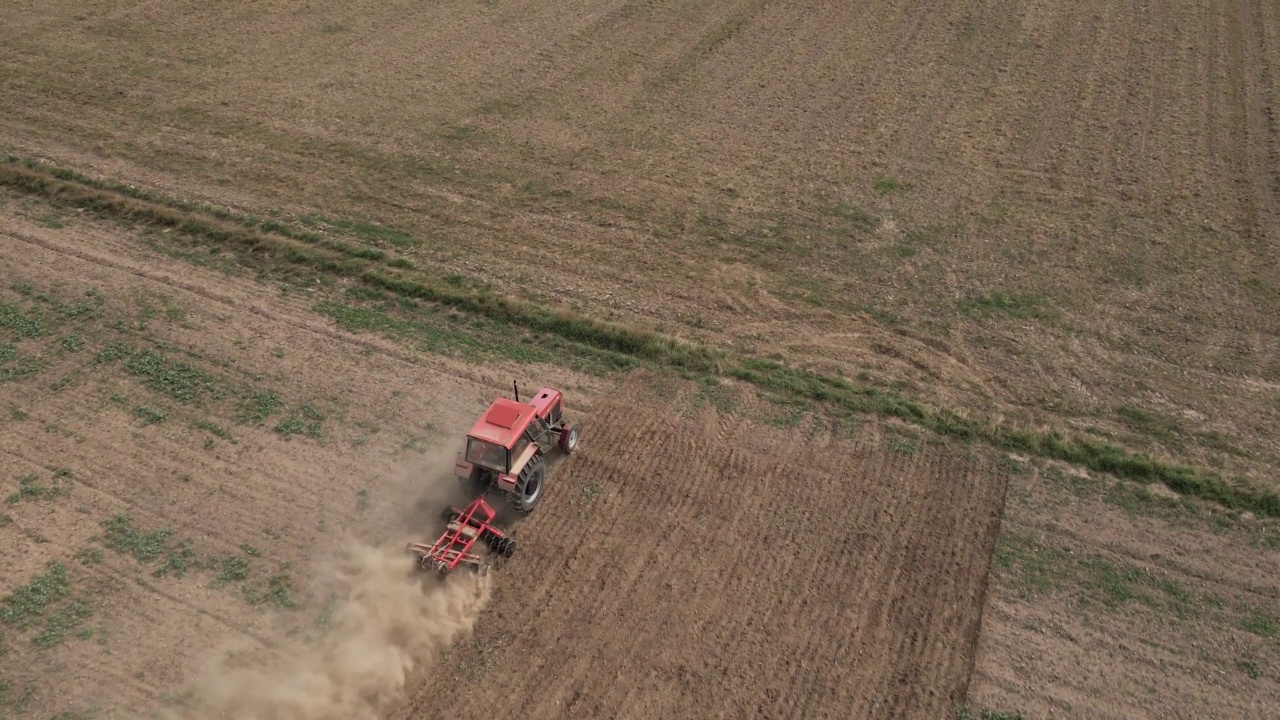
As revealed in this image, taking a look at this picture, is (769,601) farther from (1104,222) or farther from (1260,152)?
(1260,152)

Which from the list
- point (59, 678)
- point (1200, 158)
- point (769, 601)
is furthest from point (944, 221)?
point (59, 678)

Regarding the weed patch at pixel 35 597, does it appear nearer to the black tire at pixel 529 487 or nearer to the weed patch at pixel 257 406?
the weed patch at pixel 257 406

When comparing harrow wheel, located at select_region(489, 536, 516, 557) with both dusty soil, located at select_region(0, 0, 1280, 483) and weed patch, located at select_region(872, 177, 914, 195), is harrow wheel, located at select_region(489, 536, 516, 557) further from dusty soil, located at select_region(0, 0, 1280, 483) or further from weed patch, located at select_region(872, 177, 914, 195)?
weed patch, located at select_region(872, 177, 914, 195)

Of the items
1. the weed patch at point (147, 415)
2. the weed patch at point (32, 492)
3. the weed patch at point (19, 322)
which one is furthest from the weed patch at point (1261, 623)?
the weed patch at point (19, 322)

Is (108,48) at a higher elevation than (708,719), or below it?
higher

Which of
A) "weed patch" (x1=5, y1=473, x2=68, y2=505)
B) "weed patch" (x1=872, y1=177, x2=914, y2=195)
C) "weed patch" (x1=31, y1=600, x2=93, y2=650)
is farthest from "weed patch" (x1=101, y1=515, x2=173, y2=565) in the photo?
"weed patch" (x1=872, y1=177, x2=914, y2=195)

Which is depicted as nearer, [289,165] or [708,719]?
[708,719]
